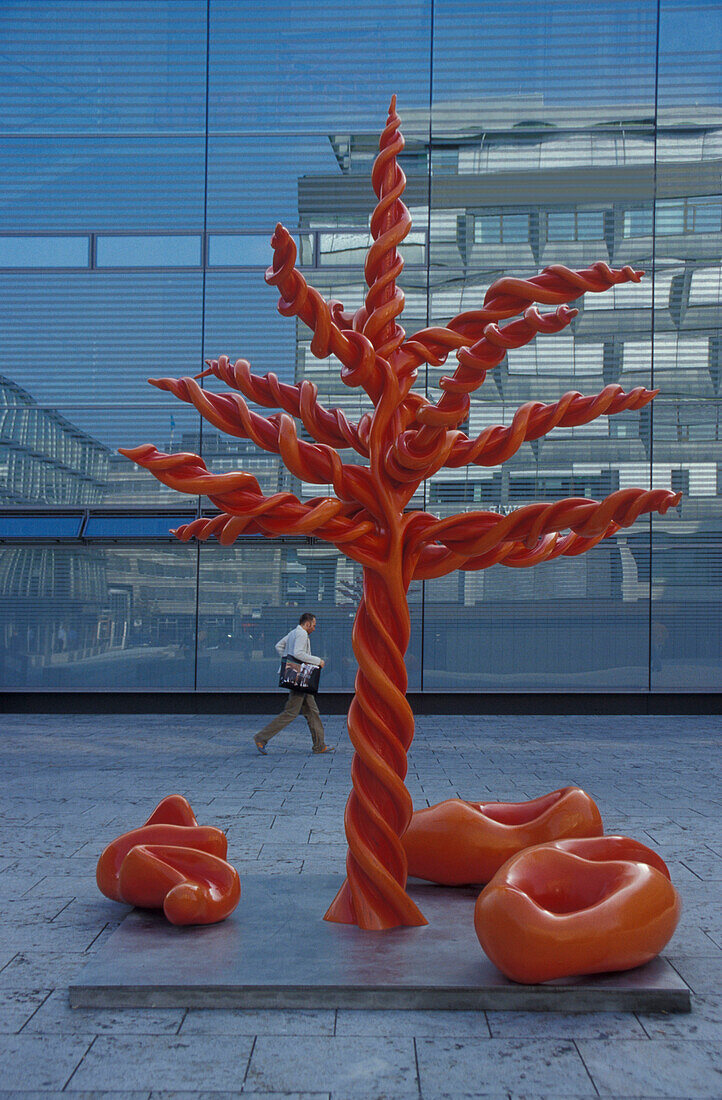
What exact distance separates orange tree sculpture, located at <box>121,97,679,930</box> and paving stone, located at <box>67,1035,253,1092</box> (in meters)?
1.30

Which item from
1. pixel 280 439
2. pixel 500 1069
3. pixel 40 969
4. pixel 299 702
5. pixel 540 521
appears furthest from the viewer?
pixel 299 702

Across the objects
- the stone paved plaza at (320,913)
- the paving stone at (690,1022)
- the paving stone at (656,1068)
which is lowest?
the stone paved plaza at (320,913)

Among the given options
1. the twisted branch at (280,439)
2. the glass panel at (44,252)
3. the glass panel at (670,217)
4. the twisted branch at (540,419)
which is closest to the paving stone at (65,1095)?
the twisted branch at (280,439)

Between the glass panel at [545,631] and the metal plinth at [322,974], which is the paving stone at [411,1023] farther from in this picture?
the glass panel at [545,631]

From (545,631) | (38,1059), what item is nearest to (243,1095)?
(38,1059)

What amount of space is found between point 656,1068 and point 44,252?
1381cm

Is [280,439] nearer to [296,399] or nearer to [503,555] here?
[296,399]

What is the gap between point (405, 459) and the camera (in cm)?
475

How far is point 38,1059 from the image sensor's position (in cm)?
354

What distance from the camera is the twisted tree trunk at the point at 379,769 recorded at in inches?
190

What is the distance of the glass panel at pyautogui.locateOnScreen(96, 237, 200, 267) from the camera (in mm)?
14398

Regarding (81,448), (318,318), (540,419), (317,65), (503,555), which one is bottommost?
(503,555)

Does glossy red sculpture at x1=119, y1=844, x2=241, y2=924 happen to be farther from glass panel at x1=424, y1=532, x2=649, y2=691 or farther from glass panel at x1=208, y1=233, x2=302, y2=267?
glass panel at x1=208, y1=233, x2=302, y2=267

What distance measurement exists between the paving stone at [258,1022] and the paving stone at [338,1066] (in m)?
0.07
